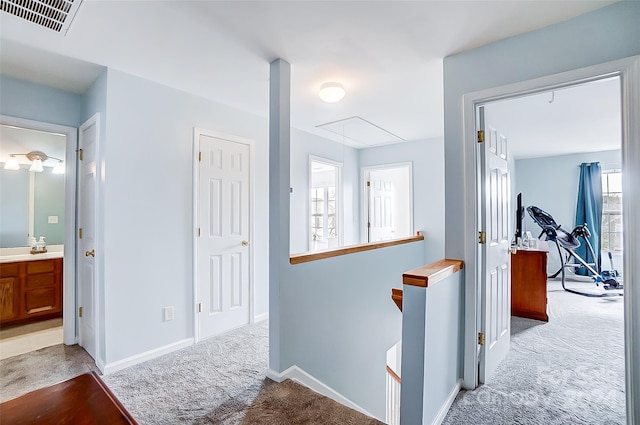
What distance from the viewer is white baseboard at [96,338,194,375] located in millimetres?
2303

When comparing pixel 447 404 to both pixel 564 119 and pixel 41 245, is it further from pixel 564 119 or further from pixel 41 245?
pixel 41 245

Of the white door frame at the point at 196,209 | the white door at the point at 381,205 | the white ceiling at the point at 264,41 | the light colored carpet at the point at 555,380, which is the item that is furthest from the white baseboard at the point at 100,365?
the white door at the point at 381,205

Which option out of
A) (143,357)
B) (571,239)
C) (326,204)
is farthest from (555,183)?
(143,357)

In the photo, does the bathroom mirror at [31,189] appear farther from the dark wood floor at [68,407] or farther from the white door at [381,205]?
the white door at [381,205]

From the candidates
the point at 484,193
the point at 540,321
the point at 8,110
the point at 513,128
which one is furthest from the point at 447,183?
the point at 8,110

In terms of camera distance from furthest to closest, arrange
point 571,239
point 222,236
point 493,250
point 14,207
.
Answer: point 571,239 → point 14,207 → point 222,236 → point 493,250

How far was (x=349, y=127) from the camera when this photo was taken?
4.05 metres

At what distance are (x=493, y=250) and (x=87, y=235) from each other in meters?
3.51

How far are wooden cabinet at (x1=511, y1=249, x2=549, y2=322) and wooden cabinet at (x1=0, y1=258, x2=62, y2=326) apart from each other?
18.5 ft

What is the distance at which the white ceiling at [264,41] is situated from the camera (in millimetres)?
1712

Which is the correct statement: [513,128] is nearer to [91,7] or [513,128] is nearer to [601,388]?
[601,388]

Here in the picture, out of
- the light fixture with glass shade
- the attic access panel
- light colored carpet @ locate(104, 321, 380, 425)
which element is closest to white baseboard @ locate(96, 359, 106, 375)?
light colored carpet @ locate(104, 321, 380, 425)

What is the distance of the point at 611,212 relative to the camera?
5621mm

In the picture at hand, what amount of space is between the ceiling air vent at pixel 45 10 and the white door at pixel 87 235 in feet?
2.59
